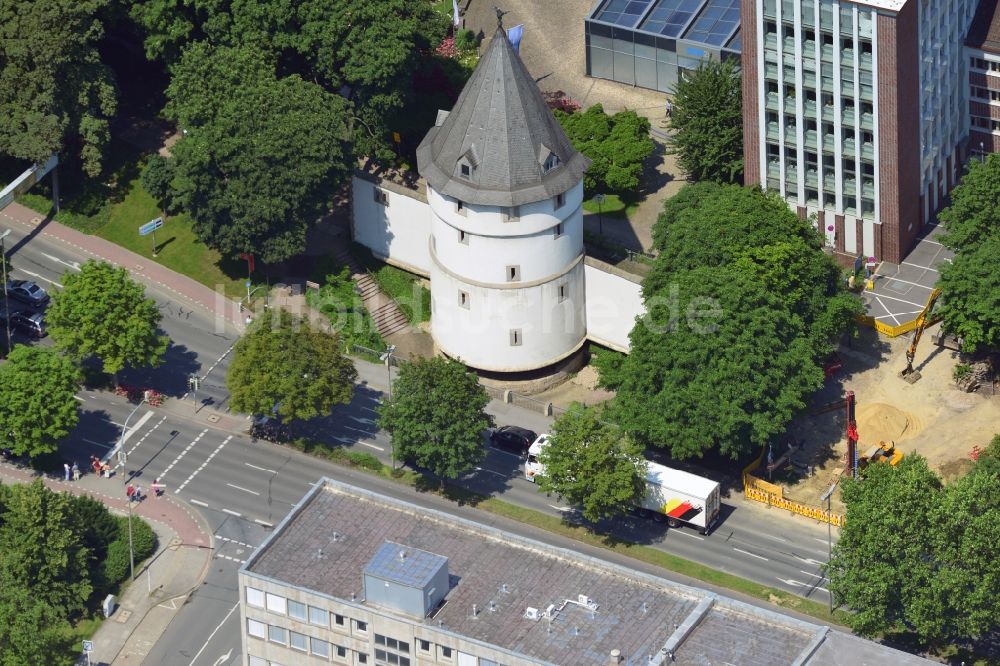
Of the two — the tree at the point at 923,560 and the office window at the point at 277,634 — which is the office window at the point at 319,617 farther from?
the tree at the point at 923,560

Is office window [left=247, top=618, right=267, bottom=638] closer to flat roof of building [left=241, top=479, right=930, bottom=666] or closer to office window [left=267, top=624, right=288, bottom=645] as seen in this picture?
office window [left=267, top=624, right=288, bottom=645]

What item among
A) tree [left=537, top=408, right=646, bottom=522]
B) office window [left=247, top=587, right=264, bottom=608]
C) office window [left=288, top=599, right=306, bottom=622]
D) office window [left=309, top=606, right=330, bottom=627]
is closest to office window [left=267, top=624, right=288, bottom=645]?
office window [left=288, top=599, right=306, bottom=622]

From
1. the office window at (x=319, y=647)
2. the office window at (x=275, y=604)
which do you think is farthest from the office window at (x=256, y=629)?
the office window at (x=319, y=647)

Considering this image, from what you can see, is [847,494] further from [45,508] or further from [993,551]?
[45,508]

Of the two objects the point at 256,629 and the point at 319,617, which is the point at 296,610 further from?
the point at 256,629

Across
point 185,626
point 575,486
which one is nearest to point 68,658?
point 185,626

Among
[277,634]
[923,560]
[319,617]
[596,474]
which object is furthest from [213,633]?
[923,560]
